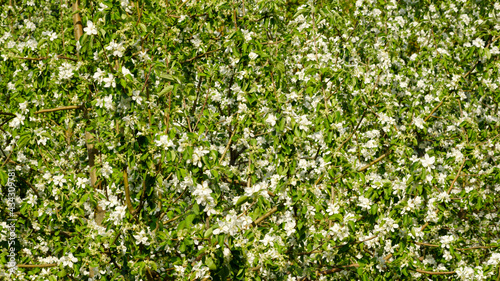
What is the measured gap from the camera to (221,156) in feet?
14.7

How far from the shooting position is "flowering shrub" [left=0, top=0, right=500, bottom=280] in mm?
3227

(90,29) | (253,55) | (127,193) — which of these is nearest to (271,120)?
(253,55)

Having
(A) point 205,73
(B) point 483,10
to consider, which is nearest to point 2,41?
(A) point 205,73

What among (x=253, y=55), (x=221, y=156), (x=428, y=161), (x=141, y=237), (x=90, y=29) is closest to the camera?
(x=90, y=29)

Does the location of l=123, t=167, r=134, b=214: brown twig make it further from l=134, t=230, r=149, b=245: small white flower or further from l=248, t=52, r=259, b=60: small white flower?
l=248, t=52, r=259, b=60: small white flower

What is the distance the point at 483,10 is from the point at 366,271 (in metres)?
3.96

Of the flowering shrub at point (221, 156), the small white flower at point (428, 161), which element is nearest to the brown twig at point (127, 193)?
the flowering shrub at point (221, 156)

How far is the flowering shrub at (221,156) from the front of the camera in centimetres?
323

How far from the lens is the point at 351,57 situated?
560 cm

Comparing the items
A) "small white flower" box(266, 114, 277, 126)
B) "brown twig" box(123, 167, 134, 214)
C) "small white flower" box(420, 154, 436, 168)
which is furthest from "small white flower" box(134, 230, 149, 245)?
"small white flower" box(420, 154, 436, 168)

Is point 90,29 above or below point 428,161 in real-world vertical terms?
above

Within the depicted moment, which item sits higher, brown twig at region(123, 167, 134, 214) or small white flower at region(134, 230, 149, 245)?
brown twig at region(123, 167, 134, 214)

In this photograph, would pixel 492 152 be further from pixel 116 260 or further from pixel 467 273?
pixel 116 260

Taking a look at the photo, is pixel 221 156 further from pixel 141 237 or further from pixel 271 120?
pixel 141 237
